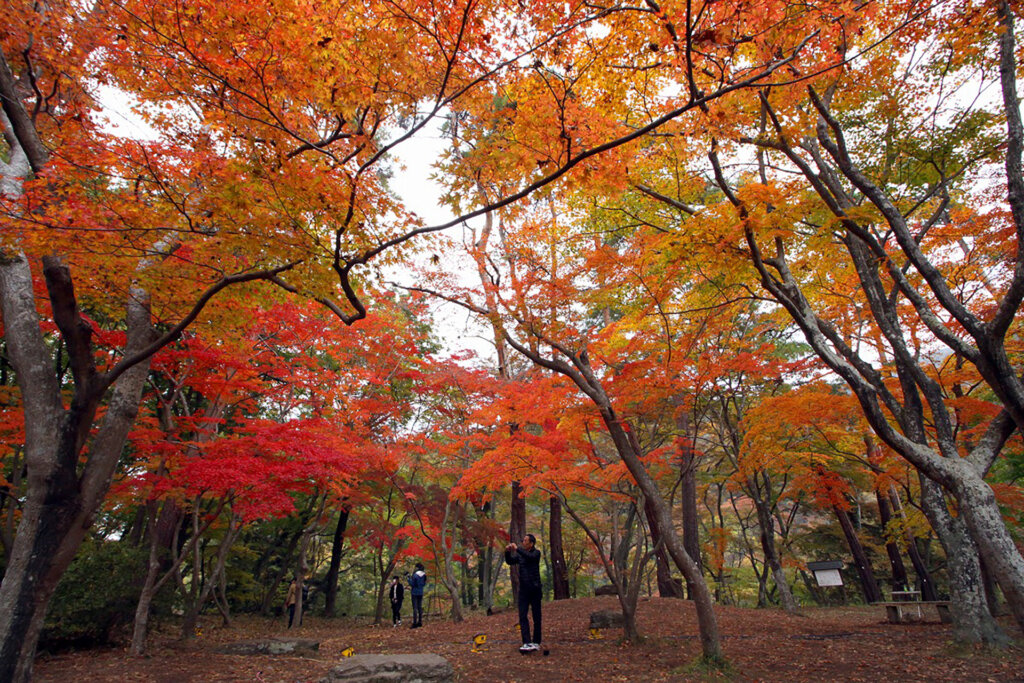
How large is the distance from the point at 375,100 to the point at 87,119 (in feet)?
13.1

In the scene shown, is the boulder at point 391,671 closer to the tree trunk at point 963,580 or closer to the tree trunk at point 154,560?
the tree trunk at point 154,560

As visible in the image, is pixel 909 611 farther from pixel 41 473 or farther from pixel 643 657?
pixel 41 473

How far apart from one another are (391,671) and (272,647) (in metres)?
3.41

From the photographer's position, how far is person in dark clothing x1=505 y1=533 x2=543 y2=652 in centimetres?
593

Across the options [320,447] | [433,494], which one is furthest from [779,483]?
A: [320,447]

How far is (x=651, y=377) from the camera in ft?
20.4

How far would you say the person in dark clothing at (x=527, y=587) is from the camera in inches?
234

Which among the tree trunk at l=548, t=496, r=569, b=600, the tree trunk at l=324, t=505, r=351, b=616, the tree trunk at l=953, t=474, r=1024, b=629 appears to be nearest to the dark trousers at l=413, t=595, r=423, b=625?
the tree trunk at l=548, t=496, r=569, b=600

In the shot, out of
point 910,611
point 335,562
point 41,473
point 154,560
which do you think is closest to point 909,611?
point 910,611

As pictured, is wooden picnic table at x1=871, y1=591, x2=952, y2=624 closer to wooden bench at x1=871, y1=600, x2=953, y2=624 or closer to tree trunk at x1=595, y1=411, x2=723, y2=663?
wooden bench at x1=871, y1=600, x2=953, y2=624

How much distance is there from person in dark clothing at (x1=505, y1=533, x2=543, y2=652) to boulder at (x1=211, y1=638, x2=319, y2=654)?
328cm

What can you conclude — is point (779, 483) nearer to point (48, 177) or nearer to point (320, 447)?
point (320, 447)

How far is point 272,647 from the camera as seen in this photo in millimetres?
6863

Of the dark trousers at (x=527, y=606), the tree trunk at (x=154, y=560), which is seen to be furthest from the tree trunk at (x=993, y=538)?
the tree trunk at (x=154, y=560)
